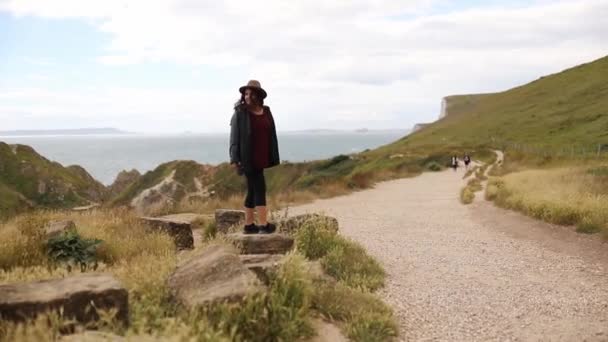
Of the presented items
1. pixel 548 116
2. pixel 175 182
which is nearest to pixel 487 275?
pixel 175 182

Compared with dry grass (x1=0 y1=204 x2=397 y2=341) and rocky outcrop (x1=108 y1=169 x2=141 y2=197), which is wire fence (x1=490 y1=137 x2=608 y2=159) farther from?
rocky outcrop (x1=108 y1=169 x2=141 y2=197)

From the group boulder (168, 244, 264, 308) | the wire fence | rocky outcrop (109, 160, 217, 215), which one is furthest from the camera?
the wire fence

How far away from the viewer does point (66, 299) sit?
4738 mm

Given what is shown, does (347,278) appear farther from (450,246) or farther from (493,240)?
(493,240)

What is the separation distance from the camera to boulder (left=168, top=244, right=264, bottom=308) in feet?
17.3

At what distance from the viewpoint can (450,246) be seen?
492 inches

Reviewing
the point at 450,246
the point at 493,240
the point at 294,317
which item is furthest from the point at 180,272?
the point at 493,240

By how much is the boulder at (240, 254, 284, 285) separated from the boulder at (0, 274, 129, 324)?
1684 mm

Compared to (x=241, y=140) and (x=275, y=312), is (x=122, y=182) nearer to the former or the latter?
(x=241, y=140)

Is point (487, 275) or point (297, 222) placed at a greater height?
point (297, 222)

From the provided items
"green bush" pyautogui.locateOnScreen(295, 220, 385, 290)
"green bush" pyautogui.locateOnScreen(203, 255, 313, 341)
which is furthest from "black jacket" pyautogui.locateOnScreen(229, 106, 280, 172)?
"green bush" pyautogui.locateOnScreen(203, 255, 313, 341)

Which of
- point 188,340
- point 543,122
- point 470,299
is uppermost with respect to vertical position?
point 543,122

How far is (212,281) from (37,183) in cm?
3786

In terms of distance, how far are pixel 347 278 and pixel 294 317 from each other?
9.16 ft
